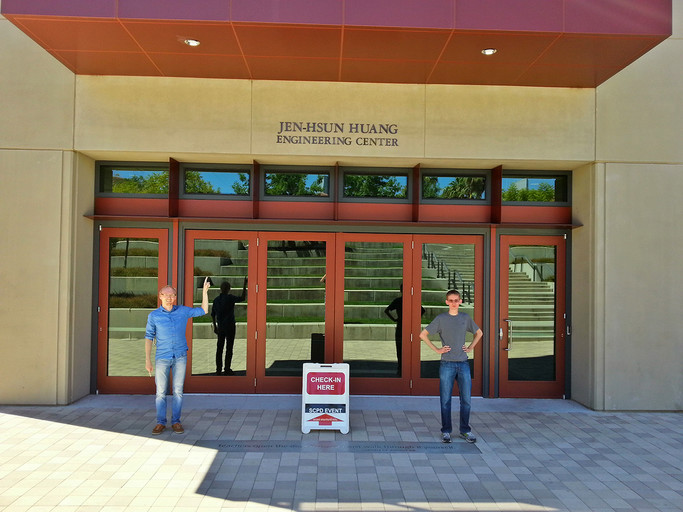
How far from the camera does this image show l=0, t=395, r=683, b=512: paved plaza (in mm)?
4617

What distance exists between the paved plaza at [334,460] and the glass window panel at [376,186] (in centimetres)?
317

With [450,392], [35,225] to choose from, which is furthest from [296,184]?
[450,392]

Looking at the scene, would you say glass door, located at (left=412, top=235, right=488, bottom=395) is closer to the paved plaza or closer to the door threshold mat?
the paved plaza

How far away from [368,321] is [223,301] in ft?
7.39

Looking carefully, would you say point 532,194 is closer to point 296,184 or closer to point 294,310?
point 296,184

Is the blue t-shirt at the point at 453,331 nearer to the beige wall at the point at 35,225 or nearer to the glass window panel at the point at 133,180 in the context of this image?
the glass window panel at the point at 133,180

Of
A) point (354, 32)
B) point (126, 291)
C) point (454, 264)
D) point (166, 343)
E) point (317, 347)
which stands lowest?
point (317, 347)

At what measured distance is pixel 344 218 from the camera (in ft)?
26.9

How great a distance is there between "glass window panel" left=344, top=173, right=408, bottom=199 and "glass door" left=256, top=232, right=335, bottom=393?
83 cm

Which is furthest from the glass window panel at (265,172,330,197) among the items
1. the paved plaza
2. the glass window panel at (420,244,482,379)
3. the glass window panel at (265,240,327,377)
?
the paved plaza

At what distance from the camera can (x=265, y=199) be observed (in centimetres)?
823

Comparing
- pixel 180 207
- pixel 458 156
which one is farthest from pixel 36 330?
pixel 458 156

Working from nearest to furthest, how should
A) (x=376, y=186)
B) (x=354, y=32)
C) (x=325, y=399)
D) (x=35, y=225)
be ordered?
(x=354, y=32)
(x=325, y=399)
(x=35, y=225)
(x=376, y=186)

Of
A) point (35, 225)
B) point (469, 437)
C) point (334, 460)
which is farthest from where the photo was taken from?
point (35, 225)
